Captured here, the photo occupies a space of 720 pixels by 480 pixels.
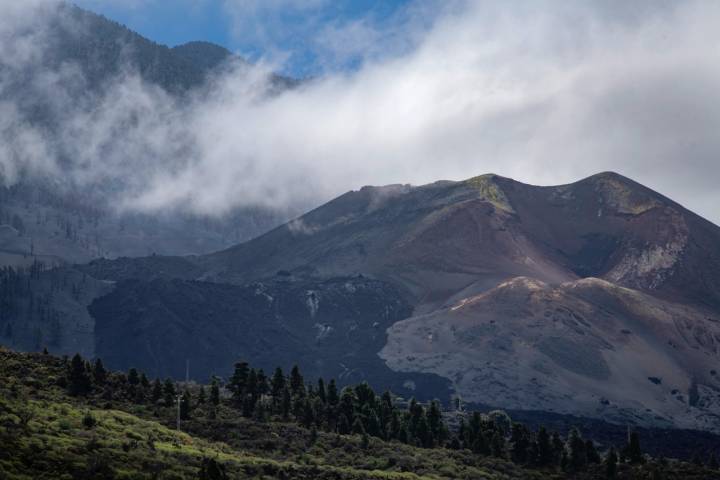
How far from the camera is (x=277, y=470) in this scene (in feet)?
240

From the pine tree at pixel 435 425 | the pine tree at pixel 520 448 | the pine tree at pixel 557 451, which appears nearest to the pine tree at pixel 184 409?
the pine tree at pixel 435 425

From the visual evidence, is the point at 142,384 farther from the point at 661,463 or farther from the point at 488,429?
the point at 661,463

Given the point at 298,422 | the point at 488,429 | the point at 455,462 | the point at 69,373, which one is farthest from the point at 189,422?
the point at 488,429

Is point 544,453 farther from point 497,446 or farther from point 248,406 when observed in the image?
point 248,406

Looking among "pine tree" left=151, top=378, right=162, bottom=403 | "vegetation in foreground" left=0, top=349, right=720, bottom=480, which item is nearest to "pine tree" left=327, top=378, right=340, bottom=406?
"vegetation in foreground" left=0, top=349, right=720, bottom=480

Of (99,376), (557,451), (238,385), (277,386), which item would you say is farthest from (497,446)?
(99,376)

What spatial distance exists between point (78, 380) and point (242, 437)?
54.7ft

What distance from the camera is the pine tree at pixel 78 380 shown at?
3593 inches

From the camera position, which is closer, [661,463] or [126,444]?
[126,444]

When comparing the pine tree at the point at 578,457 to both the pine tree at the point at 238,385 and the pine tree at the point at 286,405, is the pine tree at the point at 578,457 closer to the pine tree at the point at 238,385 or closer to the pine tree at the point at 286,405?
the pine tree at the point at 286,405

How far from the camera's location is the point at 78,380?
92188 mm

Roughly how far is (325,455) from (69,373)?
2683cm

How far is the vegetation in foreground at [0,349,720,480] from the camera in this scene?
2473 inches

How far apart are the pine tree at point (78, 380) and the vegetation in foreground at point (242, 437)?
0.13 m
